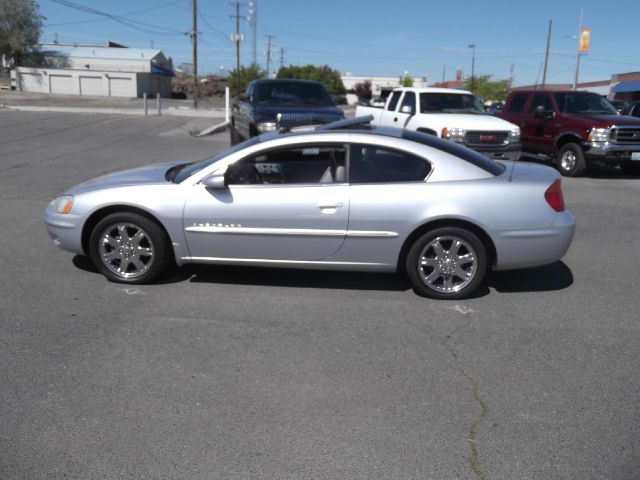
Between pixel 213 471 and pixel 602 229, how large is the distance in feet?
23.4

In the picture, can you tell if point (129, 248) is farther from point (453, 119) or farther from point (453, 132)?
point (453, 119)

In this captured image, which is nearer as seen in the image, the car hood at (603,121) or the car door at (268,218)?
the car door at (268,218)

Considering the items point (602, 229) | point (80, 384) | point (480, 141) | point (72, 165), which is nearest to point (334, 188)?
point (80, 384)

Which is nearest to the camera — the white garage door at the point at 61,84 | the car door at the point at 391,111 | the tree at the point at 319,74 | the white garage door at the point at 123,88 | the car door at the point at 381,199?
the car door at the point at 381,199

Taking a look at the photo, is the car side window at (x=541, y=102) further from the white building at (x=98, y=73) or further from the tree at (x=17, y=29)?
the tree at (x=17, y=29)

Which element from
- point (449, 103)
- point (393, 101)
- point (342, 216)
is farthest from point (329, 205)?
point (393, 101)

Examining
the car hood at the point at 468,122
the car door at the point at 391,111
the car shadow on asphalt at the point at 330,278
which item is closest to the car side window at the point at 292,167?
the car shadow on asphalt at the point at 330,278

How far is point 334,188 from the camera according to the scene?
522 cm

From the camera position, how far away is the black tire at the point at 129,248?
536 cm

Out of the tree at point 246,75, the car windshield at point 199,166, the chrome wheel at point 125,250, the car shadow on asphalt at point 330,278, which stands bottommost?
the car shadow on asphalt at point 330,278

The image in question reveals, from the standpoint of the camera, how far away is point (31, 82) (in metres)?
67.3

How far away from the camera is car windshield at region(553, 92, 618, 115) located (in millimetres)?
13962

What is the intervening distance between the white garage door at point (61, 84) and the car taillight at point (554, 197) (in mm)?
70320

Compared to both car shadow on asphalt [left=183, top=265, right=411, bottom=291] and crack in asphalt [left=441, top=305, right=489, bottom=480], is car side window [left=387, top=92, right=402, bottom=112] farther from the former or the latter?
crack in asphalt [left=441, top=305, right=489, bottom=480]
